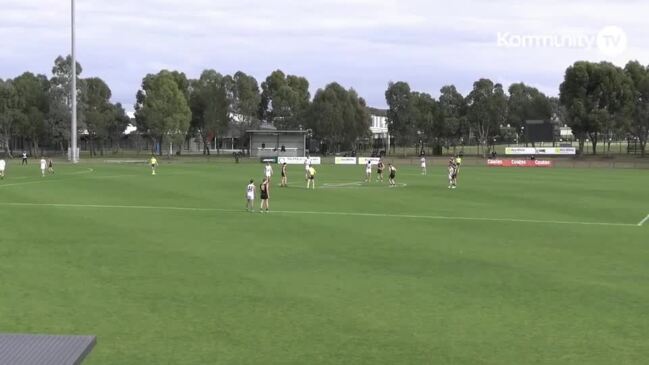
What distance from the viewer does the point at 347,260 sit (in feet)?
55.9

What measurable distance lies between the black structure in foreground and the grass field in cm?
293

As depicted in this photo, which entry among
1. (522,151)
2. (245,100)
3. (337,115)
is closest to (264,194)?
(522,151)

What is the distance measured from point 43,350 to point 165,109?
107330 mm

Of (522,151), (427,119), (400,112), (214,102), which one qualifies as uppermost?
(214,102)

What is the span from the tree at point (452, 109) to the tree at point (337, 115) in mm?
13839

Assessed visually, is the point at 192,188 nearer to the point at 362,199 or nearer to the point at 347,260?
the point at 362,199

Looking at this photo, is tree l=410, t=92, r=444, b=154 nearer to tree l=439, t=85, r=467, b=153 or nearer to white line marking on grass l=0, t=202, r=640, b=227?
tree l=439, t=85, r=467, b=153

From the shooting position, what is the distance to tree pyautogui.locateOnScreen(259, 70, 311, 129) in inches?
4717

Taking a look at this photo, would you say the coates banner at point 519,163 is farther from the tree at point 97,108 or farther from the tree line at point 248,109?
the tree at point 97,108

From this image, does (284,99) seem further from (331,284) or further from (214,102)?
(331,284)

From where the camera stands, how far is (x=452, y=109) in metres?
115

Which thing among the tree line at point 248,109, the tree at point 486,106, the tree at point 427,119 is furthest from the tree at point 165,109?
the tree at point 486,106

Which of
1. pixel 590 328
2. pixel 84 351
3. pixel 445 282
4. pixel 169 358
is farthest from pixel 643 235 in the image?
pixel 84 351

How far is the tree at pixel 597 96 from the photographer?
95500 millimetres
